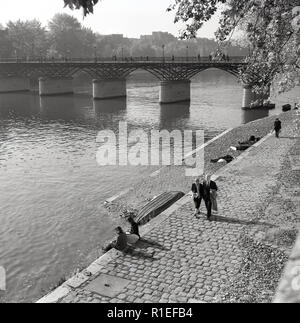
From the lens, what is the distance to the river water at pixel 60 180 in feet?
55.9

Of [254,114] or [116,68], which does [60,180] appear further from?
[116,68]

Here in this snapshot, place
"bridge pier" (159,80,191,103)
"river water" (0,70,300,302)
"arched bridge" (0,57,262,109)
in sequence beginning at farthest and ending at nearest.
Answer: "arched bridge" (0,57,262,109) < "bridge pier" (159,80,191,103) < "river water" (0,70,300,302)

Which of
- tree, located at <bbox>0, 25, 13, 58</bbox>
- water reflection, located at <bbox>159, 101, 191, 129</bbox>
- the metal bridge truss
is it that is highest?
tree, located at <bbox>0, 25, 13, 58</bbox>

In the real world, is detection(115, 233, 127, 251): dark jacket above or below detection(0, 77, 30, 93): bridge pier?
below

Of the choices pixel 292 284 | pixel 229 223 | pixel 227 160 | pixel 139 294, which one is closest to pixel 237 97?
pixel 227 160

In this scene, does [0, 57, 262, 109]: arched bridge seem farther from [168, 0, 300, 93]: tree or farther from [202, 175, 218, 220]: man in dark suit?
[202, 175, 218, 220]: man in dark suit

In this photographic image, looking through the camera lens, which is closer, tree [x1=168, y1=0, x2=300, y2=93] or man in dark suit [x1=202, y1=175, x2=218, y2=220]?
tree [x1=168, y1=0, x2=300, y2=93]

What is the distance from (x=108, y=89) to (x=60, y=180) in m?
56.4

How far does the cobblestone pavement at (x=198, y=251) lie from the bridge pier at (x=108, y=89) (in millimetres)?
65254

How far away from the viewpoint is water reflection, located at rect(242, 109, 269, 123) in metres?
58.1

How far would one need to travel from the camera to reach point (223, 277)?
11773 mm

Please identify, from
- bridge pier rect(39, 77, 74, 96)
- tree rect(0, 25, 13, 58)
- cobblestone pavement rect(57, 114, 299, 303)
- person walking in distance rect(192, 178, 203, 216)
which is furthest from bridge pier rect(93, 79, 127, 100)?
person walking in distance rect(192, 178, 203, 216)

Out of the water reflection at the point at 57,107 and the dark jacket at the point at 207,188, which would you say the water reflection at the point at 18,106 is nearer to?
the water reflection at the point at 57,107

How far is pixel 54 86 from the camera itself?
9225 cm
